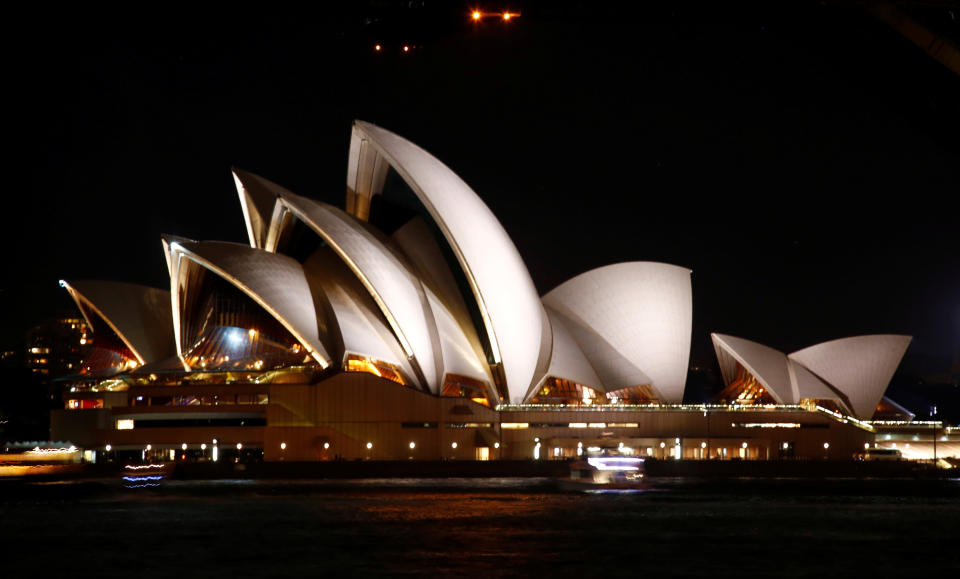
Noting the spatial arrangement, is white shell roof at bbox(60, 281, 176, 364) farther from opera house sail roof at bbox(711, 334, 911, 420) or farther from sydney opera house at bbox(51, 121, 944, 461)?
opera house sail roof at bbox(711, 334, 911, 420)

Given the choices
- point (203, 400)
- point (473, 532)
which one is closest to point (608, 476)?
point (473, 532)

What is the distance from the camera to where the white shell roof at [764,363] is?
65.5 m

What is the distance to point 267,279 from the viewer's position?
5112 centimetres

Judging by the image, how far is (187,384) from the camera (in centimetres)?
5341

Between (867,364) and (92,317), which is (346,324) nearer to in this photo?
(92,317)

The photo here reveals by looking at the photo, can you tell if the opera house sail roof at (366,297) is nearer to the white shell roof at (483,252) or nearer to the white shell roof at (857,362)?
the white shell roof at (483,252)

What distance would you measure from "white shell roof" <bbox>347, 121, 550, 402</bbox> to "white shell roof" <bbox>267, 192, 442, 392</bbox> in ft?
9.29

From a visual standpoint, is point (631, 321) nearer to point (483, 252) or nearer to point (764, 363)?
point (764, 363)

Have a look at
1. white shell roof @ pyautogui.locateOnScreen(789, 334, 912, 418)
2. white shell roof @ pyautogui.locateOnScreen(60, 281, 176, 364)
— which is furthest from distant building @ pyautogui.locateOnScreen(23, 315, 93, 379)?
white shell roof @ pyautogui.locateOnScreen(789, 334, 912, 418)

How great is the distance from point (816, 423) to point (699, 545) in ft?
132

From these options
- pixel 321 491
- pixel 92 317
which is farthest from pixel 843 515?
pixel 92 317

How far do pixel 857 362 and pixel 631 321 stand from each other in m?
16.2

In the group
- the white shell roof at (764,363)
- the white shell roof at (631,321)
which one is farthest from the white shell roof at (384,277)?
the white shell roof at (764,363)

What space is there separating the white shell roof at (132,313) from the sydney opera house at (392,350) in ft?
0.35
